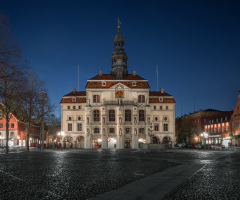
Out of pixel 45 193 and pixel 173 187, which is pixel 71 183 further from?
pixel 173 187

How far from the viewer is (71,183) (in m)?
8.70

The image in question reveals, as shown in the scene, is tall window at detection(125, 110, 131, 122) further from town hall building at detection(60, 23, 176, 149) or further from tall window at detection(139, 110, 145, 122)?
tall window at detection(139, 110, 145, 122)

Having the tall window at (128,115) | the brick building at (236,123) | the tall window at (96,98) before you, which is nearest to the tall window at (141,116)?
the tall window at (128,115)

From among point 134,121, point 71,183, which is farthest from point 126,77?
point 71,183

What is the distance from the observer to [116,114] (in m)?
65.2

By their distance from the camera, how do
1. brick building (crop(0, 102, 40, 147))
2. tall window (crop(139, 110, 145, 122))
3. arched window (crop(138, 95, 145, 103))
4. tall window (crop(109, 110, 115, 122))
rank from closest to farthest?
tall window (crop(109, 110, 115, 122)), tall window (crop(139, 110, 145, 122)), arched window (crop(138, 95, 145, 103)), brick building (crop(0, 102, 40, 147))

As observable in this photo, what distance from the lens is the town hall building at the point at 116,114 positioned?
64250 mm

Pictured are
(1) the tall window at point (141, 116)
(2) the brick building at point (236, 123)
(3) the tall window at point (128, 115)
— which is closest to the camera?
(3) the tall window at point (128, 115)

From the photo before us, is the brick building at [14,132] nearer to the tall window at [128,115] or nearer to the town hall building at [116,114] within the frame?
the town hall building at [116,114]

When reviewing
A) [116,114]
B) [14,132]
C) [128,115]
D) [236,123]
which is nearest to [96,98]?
[116,114]

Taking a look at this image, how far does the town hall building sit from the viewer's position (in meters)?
64.2

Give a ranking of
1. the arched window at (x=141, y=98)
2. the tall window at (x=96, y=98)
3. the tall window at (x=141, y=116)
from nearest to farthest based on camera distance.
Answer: the tall window at (x=141, y=116) < the tall window at (x=96, y=98) < the arched window at (x=141, y=98)

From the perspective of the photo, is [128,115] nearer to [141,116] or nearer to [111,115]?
[141,116]

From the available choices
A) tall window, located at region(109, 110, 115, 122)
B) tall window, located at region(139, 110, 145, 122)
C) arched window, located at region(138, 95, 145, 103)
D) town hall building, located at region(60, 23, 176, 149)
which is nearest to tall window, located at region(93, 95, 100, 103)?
town hall building, located at region(60, 23, 176, 149)
